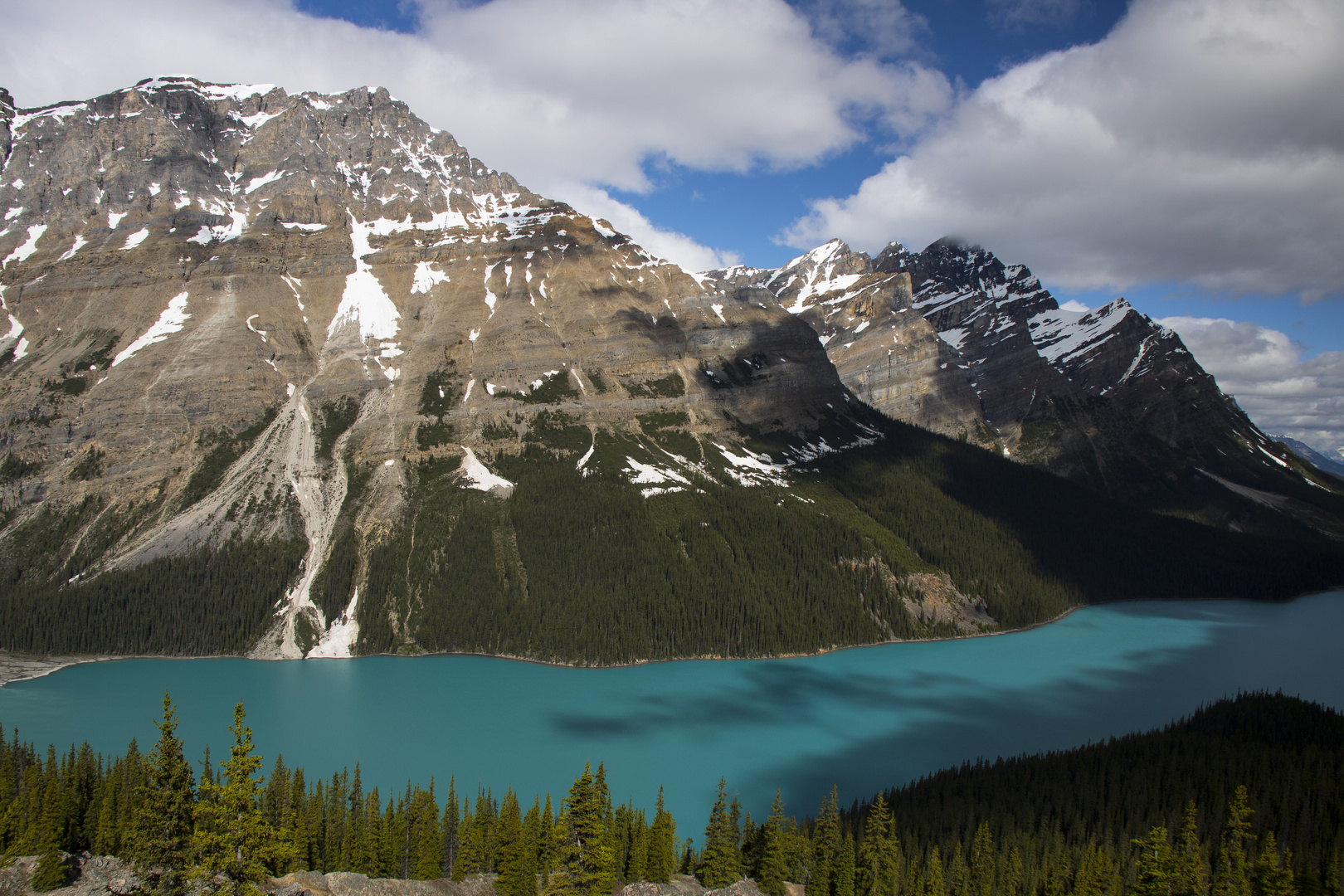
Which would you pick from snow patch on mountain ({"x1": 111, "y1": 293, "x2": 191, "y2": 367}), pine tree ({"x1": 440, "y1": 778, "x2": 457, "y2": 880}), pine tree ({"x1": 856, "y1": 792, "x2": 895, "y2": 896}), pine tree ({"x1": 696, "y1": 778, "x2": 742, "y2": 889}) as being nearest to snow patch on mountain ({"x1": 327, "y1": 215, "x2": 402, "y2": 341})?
snow patch on mountain ({"x1": 111, "y1": 293, "x2": 191, "y2": 367})

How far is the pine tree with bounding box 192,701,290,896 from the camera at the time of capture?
17891 millimetres

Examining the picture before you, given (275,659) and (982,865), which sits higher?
(275,659)

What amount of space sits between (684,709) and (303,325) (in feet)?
296

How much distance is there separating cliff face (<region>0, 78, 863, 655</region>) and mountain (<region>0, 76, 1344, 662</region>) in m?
0.49

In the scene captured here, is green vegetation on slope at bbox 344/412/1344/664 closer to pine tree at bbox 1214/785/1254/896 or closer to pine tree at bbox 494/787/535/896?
pine tree at bbox 494/787/535/896

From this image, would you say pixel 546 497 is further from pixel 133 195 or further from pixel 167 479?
pixel 133 195

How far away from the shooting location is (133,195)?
133 m

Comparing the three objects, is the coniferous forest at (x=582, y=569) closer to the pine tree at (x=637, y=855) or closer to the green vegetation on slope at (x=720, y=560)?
the green vegetation on slope at (x=720, y=560)

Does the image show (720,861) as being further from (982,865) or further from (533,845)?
(982,865)

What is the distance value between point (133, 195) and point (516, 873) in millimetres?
141766

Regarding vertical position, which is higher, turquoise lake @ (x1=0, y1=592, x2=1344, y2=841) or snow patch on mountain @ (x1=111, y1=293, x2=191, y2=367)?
snow patch on mountain @ (x1=111, y1=293, x2=191, y2=367)

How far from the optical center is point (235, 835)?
17.9 m

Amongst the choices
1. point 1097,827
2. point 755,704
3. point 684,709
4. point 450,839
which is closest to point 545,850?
point 450,839

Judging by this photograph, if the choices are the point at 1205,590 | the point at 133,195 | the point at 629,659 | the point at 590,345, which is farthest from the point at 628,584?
the point at 133,195
